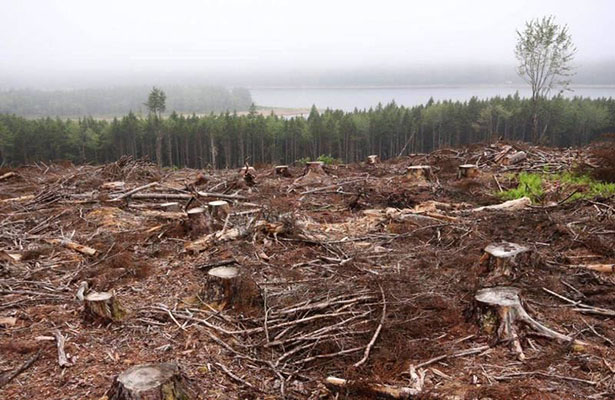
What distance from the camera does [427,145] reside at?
6153 cm

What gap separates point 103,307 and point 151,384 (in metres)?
1.67

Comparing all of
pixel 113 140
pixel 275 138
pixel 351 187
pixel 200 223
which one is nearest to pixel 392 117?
pixel 275 138

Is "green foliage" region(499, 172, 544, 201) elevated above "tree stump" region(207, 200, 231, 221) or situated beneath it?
elevated above

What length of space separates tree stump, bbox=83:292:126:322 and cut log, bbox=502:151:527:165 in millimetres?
12431

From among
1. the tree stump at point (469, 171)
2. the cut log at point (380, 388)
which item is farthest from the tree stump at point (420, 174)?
the cut log at point (380, 388)

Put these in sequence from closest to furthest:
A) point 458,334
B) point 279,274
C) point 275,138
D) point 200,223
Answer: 1. point 458,334
2. point 279,274
3. point 200,223
4. point 275,138

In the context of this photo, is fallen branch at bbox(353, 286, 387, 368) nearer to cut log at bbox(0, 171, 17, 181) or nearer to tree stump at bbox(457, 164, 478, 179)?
tree stump at bbox(457, 164, 478, 179)

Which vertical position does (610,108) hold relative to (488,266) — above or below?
above

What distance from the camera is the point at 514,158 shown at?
43.5ft

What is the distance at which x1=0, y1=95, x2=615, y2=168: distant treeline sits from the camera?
5366 cm

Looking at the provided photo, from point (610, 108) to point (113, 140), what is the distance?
67.6 m

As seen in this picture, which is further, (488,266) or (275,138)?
(275,138)

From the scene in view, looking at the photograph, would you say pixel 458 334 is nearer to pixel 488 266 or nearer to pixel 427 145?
pixel 488 266

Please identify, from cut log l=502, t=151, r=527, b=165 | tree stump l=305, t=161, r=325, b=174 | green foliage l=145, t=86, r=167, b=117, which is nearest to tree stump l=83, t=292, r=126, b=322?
tree stump l=305, t=161, r=325, b=174
